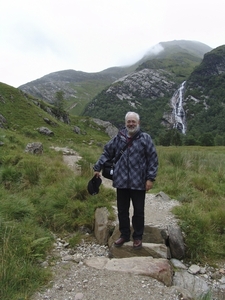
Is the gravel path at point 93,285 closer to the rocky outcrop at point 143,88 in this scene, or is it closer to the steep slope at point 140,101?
the steep slope at point 140,101

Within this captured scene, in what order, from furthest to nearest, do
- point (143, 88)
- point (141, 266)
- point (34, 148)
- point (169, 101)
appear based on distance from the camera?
point (143, 88) < point (169, 101) < point (34, 148) < point (141, 266)

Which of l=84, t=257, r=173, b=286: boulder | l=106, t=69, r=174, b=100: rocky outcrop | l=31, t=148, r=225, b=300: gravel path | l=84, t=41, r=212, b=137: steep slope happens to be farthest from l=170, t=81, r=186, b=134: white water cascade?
l=31, t=148, r=225, b=300: gravel path

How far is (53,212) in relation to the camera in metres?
6.57

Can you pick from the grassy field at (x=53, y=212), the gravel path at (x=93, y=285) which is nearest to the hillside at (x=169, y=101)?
the grassy field at (x=53, y=212)

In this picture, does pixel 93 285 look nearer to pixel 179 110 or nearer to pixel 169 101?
pixel 179 110

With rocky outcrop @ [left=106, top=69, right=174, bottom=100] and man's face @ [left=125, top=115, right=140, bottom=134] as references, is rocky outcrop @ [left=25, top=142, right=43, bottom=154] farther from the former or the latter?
rocky outcrop @ [left=106, top=69, right=174, bottom=100]

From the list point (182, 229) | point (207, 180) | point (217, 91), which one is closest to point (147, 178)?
point (182, 229)

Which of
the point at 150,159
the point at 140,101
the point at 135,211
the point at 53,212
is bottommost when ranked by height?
the point at 53,212

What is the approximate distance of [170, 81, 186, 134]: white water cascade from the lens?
417 feet

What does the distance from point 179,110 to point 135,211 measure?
497 ft

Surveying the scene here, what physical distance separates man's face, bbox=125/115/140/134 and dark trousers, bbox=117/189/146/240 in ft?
3.99

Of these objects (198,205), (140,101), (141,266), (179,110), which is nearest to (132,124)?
(141,266)

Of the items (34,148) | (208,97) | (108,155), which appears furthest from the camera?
(208,97)

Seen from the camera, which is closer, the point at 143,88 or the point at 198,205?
the point at 198,205
